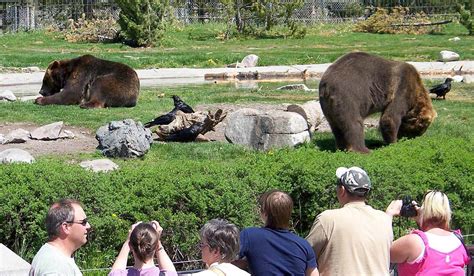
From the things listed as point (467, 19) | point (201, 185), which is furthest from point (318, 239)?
point (467, 19)

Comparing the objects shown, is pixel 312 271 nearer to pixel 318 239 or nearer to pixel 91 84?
pixel 318 239

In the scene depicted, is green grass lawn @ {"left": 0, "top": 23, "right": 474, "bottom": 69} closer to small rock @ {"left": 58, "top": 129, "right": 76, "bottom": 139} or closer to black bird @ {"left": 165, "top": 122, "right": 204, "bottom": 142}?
small rock @ {"left": 58, "top": 129, "right": 76, "bottom": 139}

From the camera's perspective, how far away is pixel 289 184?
1019 cm

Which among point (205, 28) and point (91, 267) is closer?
point (91, 267)

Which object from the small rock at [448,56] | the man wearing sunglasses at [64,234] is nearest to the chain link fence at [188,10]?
the small rock at [448,56]

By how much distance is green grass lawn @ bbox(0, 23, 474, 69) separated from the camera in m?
34.9

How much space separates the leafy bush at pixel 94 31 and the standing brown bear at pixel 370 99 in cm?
2967

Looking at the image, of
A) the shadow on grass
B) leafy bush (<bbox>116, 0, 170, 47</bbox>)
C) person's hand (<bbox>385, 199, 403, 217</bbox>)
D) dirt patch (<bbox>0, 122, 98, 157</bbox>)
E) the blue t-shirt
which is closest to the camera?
the blue t-shirt

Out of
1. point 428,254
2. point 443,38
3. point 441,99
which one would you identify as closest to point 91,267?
point 428,254

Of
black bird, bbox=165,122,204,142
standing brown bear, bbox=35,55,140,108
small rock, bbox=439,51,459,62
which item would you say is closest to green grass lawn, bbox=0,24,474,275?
black bird, bbox=165,122,204,142

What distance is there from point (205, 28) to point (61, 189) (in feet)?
137

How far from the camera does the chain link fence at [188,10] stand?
49.4m

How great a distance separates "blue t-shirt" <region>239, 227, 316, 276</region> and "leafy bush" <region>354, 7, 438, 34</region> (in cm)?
4571

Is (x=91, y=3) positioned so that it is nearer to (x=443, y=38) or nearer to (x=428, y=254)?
(x=443, y=38)
